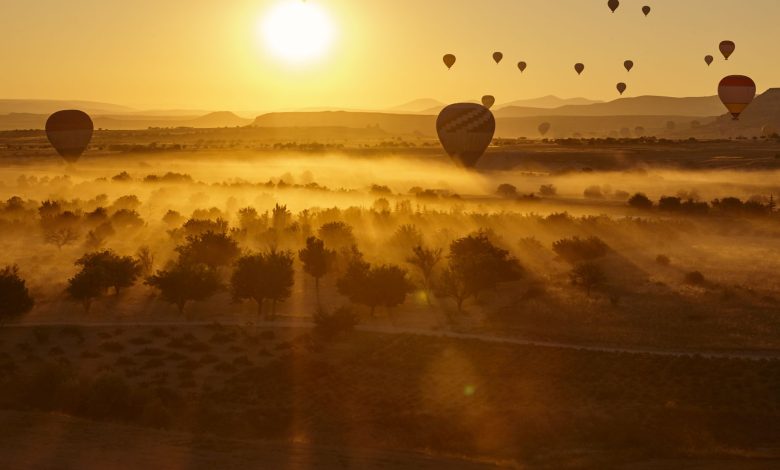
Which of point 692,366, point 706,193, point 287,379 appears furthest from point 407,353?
point 706,193

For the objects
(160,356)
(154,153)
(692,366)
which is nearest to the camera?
(692,366)

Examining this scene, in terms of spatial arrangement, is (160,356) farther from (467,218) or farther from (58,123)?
(58,123)

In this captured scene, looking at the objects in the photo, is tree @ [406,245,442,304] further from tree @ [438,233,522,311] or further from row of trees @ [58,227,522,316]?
tree @ [438,233,522,311]

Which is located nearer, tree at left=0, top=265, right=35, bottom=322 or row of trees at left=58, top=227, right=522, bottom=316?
tree at left=0, top=265, right=35, bottom=322

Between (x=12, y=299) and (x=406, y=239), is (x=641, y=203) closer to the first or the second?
(x=406, y=239)

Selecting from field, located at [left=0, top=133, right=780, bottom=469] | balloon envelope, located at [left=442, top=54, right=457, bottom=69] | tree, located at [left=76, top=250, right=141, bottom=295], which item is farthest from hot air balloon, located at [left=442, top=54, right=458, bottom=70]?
tree, located at [left=76, top=250, right=141, bottom=295]

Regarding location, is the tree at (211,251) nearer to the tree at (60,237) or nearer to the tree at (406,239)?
the tree at (406,239)

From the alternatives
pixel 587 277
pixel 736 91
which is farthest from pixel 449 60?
pixel 587 277

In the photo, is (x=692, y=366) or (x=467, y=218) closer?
(x=692, y=366)
